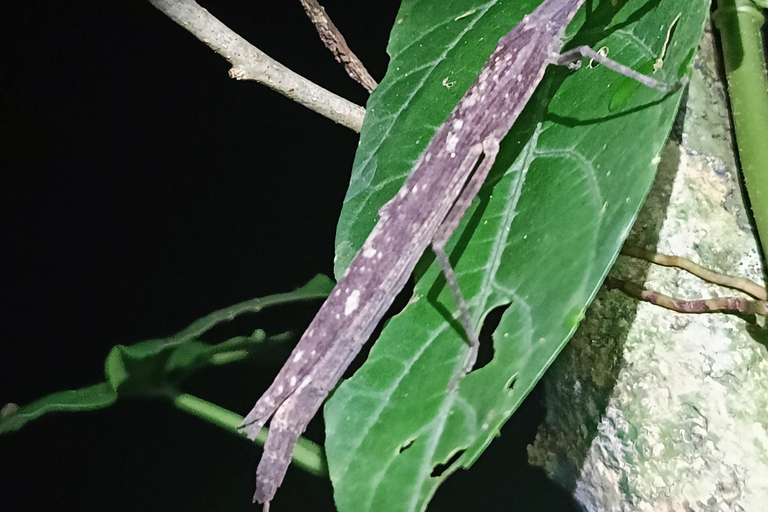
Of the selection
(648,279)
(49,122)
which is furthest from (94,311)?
(648,279)

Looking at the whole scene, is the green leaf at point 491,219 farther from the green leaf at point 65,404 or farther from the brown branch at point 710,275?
the green leaf at point 65,404

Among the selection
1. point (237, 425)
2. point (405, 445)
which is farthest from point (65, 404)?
point (405, 445)

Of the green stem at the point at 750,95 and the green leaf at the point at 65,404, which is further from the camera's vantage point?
the green leaf at the point at 65,404

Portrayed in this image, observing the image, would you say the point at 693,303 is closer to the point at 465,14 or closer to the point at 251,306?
the point at 465,14

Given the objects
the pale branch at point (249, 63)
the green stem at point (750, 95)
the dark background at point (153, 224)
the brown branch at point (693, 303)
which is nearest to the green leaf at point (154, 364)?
the dark background at point (153, 224)

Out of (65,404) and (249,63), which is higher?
(249,63)

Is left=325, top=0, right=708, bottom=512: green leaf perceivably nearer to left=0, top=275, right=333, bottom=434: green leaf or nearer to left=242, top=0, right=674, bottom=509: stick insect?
left=242, top=0, right=674, bottom=509: stick insect
